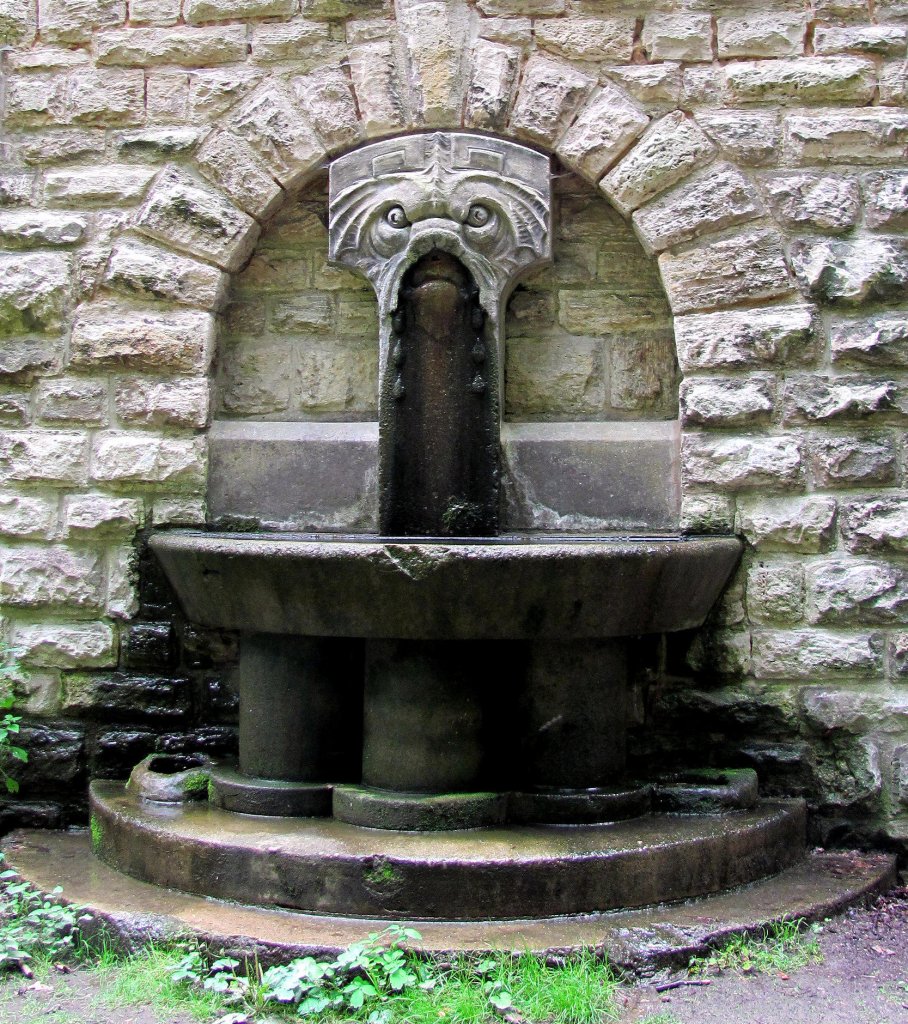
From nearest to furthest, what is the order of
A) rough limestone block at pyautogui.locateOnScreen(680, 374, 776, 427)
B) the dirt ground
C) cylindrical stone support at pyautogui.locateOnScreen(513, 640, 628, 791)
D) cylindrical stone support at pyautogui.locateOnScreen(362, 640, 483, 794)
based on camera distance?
1. the dirt ground
2. cylindrical stone support at pyautogui.locateOnScreen(362, 640, 483, 794)
3. cylindrical stone support at pyautogui.locateOnScreen(513, 640, 628, 791)
4. rough limestone block at pyautogui.locateOnScreen(680, 374, 776, 427)

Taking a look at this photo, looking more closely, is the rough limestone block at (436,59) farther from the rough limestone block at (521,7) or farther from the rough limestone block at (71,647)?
the rough limestone block at (71,647)

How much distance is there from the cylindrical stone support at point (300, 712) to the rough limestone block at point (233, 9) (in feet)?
7.38

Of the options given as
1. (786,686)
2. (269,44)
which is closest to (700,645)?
(786,686)

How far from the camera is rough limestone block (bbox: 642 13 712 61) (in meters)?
3.60

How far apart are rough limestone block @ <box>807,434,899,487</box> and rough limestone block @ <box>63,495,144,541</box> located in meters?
2.30

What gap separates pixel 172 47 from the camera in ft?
12.3

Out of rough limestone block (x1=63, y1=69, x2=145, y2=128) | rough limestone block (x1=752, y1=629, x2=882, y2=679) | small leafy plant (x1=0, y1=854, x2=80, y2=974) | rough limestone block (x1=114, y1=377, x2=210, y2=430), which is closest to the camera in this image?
small leafy plant (x1=0, y1=854, x2=80, y2=974)

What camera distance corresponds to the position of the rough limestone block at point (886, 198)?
3.45m

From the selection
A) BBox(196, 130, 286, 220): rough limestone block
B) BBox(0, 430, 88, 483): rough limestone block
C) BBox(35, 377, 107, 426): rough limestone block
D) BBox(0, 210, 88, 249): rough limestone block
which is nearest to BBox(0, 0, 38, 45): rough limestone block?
BBox(0, 210, 88, 249): rough limestone block

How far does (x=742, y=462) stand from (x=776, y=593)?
1.44 feet

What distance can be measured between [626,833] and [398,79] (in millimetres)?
2637

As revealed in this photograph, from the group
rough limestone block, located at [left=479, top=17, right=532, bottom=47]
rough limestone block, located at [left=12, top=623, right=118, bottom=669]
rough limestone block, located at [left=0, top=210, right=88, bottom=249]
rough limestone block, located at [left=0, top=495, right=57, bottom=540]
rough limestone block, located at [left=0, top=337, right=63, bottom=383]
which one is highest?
rough limestone block, located at [left=479, top=17, right=532, bottom=47]

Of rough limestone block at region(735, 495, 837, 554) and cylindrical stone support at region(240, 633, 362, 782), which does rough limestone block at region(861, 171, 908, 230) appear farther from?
cylindrical stone support at region(240, 633, 362, 782)

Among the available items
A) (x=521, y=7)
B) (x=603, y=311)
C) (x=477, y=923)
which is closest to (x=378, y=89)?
(x=521, y=7)
